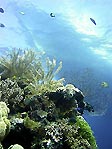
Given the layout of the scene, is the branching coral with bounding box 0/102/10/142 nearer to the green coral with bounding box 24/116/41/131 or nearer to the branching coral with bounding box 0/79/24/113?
the green coral with bounding box 24/116/41/131

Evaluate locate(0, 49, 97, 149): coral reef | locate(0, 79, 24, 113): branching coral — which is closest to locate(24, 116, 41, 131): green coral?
locate(0, 49, 97, 149): coral reef

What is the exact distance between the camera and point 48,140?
4.35m

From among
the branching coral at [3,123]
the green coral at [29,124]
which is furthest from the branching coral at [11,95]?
the green coral at [29,124]

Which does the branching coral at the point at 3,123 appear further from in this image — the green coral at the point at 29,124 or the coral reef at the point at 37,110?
the green coral at the point at 29,124

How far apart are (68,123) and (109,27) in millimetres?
18514

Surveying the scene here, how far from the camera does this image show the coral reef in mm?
4555

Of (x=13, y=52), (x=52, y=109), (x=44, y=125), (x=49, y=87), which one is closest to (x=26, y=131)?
(x=44, y=125)

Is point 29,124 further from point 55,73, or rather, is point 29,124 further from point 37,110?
point 55,73

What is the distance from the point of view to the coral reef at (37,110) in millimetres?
4555

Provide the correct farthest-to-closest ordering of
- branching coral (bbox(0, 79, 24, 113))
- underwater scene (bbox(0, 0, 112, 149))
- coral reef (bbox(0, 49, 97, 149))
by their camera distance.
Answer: branching coral (bbox(0, 79, 24, 113)) < underwater scene (bbox(0, 0, 112, 149)) < coral reef (bbox(0, 49, 97, 149))

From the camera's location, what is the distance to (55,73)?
6.21 m

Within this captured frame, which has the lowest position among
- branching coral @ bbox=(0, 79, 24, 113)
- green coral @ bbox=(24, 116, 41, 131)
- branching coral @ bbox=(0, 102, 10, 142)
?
branching coral @ bbox=(0, 102, 10, 142)

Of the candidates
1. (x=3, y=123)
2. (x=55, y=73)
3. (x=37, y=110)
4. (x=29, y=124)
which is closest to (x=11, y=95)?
(x=37, y=110)

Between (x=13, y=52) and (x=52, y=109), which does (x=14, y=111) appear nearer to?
(x=52, y=109)
